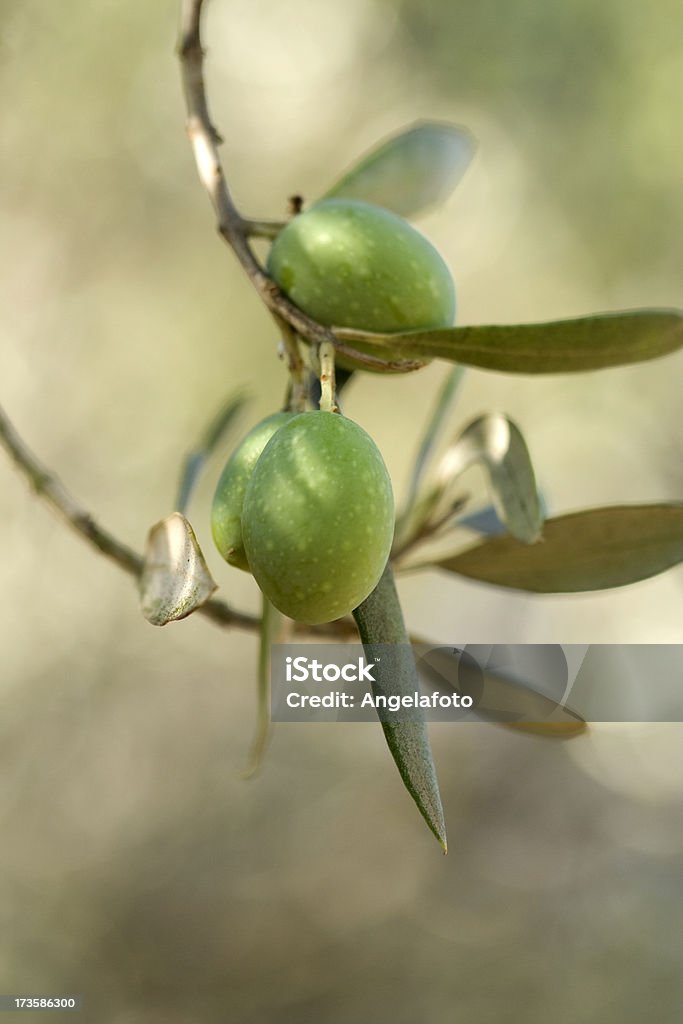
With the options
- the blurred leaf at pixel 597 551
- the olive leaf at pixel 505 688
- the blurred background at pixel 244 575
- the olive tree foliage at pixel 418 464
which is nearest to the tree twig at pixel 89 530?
the olive tree foliage at pixel 418 464

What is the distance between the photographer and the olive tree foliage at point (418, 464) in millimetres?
619

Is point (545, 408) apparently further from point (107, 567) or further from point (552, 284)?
point (107, 567)

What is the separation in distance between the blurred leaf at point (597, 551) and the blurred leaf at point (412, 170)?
1.23ft

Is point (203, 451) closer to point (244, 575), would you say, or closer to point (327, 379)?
point (327, 379)

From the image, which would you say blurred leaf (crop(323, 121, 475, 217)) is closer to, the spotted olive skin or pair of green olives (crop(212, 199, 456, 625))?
the spotted olive skin

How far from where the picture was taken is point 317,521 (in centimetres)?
57

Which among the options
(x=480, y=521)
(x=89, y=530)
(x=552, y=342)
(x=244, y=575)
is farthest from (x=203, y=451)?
(x=244, y=575)

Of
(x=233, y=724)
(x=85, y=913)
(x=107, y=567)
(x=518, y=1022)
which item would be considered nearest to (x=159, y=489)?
(x=107, y=567)

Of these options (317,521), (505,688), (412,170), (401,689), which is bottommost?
(505,688)

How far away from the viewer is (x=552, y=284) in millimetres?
4109

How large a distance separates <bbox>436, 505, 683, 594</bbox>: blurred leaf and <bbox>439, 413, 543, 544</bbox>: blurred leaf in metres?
0.09

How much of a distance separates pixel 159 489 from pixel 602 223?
2.19 meters

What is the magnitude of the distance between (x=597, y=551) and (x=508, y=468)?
0.50 feet

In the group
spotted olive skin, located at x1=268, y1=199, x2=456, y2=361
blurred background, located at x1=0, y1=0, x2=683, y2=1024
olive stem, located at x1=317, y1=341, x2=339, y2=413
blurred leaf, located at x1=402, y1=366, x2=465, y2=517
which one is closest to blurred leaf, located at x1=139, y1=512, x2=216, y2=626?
olive stem, located at x1=317, y1=341, x2=339, y2=413
